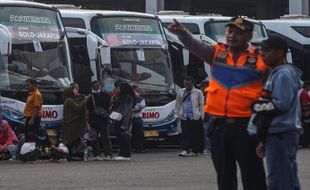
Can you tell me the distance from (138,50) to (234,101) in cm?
1521

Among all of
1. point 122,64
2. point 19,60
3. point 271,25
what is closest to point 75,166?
point 19,60

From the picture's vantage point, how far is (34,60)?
20.4 m

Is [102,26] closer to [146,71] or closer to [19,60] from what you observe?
[146,71]

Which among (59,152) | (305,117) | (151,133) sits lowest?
(151,133)

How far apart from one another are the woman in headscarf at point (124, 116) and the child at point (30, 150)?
173cm

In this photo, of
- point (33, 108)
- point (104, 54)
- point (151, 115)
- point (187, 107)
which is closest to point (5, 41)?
point (33, 108)

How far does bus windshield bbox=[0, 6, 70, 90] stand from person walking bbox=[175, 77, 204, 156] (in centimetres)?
274

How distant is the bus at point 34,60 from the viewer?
19844 mm

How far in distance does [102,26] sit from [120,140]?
5.02 m

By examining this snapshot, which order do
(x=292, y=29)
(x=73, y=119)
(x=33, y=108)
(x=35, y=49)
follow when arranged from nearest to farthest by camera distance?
(x=33, y=108) → (x=73, y=119) → (x=35, y=49) → (x=292, y=29)

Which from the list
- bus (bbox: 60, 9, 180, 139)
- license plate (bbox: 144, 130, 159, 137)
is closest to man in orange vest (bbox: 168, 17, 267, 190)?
bus (bbox: 60, 9, 180, 139)

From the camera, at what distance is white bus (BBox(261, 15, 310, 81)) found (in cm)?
2981

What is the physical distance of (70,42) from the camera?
22984 mm

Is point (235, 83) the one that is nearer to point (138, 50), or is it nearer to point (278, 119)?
point (278, 119)
